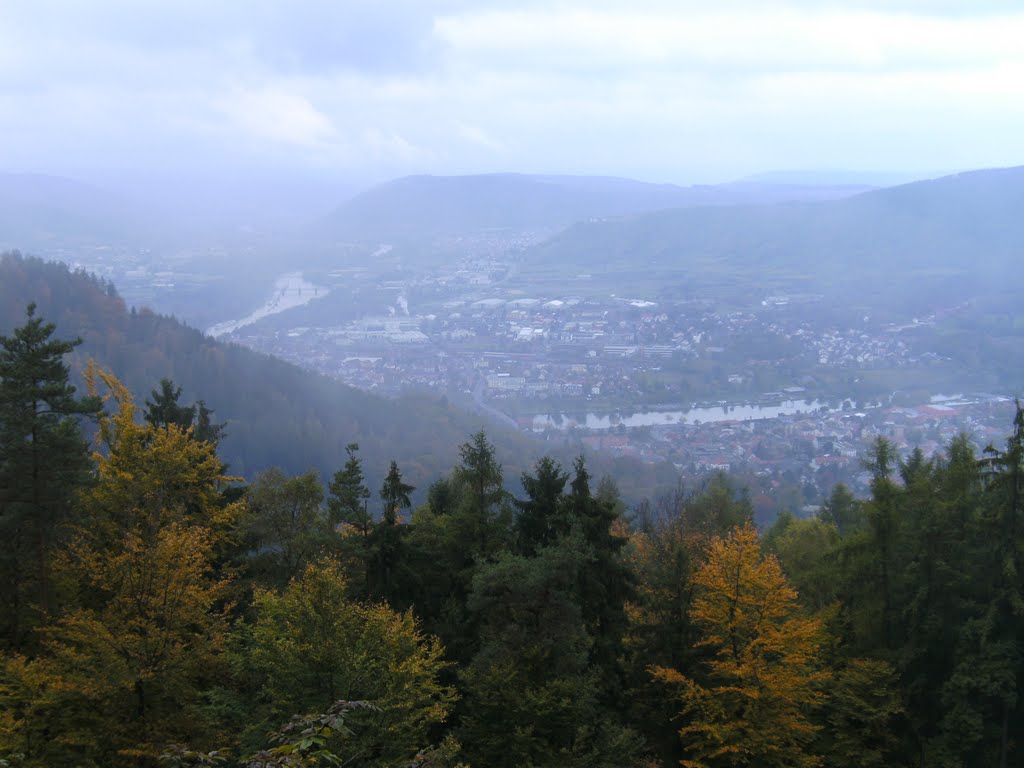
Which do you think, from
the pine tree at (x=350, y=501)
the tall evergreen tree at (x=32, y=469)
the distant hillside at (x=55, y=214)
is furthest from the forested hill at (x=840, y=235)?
the tall evergreen tree at (x=32, y=469)

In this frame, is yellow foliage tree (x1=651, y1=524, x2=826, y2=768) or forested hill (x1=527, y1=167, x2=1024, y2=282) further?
forested hill (x1=527, y1=167, x2=1024, y2=282)

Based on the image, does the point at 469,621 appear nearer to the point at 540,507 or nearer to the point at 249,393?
the point at 540,507

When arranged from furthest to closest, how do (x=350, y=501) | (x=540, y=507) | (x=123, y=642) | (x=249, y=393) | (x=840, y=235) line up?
(x=840, y=235) < (x=249, y=393) < (x=350, y=501) < (x=540, y=507) < (x=123, y=642)

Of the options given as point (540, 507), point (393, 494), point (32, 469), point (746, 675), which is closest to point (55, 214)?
point (393, 494)

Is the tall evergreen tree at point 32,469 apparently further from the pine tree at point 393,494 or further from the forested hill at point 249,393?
the forested hill at point 249,393

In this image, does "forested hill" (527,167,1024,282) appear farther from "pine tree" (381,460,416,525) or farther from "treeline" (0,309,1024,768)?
"pine tree" (381,460,416,525)

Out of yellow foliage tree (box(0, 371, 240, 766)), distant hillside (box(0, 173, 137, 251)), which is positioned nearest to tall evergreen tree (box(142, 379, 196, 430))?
yellow foliage tree (box(0, 371, 240, 766))
